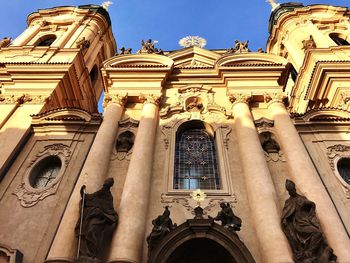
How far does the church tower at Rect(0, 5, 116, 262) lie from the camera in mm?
9969

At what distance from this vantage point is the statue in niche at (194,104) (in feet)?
46.2

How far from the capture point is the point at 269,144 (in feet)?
40.0

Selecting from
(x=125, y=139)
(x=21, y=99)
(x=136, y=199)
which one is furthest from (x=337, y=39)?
(x=21, y=99)

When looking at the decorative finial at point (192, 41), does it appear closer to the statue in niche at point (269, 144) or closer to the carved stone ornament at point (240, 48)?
the carved stone ornament at point (240, 48)

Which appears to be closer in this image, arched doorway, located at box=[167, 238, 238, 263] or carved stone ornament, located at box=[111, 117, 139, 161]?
arched doorway, located at box=[167, 238, 238, 263]

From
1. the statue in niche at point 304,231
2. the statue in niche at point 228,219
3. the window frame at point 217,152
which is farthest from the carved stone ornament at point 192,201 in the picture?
the statue in niche at point 304,231

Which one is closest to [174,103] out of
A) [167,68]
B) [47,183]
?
[167,68]

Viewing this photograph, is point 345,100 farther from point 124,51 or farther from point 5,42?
point 5,42

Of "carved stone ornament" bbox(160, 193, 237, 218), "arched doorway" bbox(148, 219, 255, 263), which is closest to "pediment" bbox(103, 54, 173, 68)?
"carved stone ornament" bbox(160, 193, 237, 218)

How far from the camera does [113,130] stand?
12.5 metres

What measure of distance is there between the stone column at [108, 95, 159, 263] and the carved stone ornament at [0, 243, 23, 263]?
2.45 m

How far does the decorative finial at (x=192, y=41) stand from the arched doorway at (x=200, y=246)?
41.7 feet

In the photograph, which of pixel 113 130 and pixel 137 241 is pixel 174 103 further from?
pixel 137 241

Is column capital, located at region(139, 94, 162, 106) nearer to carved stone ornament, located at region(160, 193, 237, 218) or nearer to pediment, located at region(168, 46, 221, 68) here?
pediment, located at region(168, 46, 221, 68)
